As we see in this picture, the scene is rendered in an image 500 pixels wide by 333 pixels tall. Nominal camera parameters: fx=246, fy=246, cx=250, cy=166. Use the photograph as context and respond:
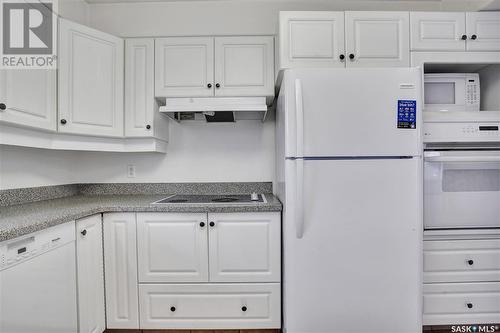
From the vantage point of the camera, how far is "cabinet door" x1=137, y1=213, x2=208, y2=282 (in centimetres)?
161

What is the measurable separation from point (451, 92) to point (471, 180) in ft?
2.02

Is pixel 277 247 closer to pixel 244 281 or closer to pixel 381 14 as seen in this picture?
pixel 244 281

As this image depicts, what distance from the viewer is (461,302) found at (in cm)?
162

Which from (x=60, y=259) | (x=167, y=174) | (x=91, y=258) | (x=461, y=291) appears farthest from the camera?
(x=167, y=174)

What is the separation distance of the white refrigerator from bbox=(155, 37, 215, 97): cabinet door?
0.77m

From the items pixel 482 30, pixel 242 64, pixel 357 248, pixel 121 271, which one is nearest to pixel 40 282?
pixel 121 271

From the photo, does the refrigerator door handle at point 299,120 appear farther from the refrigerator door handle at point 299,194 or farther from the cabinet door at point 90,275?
the cabinet door at point 90,275

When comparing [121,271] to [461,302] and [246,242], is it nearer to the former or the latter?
Result: [246,242]

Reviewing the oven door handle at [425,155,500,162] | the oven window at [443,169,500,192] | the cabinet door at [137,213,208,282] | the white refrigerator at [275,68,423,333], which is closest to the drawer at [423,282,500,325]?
the white refrigerator at [275,68,423,333]

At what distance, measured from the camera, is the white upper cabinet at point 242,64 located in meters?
1.90

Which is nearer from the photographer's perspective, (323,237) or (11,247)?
(11,247)

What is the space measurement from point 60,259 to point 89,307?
17.1 inches

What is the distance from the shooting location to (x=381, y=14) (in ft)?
5.37

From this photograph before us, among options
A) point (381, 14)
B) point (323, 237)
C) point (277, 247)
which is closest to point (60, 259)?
point (277, 247)
